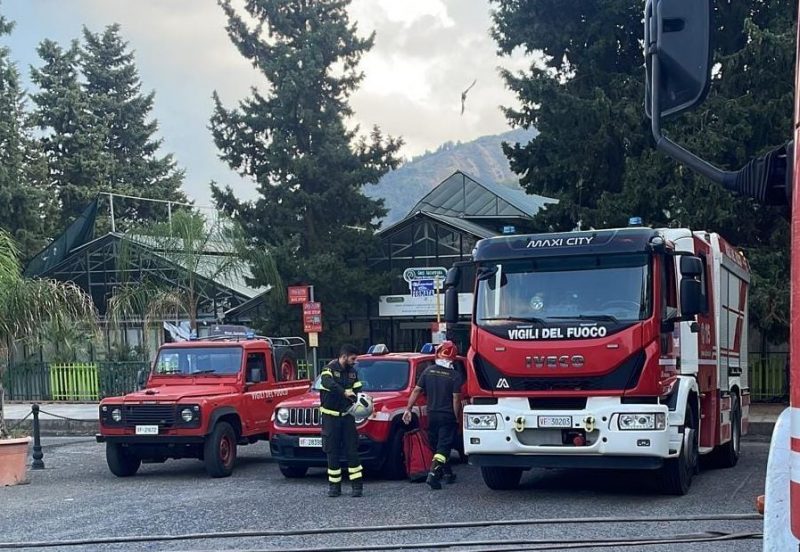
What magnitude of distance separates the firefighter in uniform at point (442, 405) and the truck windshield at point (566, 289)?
4.60ft

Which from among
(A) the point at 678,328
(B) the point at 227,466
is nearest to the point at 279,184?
(B) the point at 227,466

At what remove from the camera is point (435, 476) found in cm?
Result: 1143

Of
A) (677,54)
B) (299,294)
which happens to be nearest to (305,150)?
(299,294)

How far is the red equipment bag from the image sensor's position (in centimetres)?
1236

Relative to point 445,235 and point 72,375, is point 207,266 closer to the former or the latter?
point 72,375

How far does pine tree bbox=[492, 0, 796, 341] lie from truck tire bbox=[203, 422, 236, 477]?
9505 mm

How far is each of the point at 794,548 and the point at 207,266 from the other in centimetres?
2642

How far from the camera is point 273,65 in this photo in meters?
28.2

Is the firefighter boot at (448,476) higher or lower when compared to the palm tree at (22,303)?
lower

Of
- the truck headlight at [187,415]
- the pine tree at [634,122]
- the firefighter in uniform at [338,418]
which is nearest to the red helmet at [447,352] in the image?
the firefighter in uniform at [338,418]

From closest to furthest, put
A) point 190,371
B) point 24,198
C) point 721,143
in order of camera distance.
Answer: point 190,371, point 721,143, point 24,198

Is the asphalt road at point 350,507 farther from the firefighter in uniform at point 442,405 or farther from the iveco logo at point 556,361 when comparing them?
the iveco logo at point 556,361

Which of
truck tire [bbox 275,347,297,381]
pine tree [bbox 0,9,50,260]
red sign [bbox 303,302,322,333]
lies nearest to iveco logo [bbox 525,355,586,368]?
truck tire [bbox 275,347,297,381]

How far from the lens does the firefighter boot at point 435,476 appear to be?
11.4m
